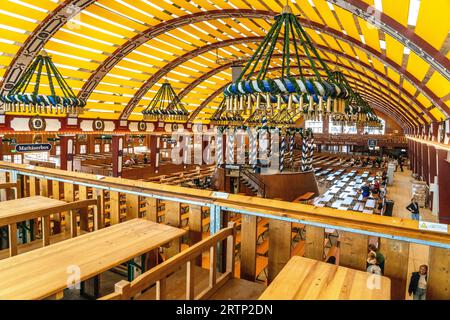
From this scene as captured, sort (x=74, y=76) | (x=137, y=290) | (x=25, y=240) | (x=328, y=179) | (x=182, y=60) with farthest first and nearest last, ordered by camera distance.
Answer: (x=328, y=179), (x=182, y=60), (x=74, y=76), (x=25, y=240), (x=137, y=290)

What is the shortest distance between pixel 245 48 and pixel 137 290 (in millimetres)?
16601

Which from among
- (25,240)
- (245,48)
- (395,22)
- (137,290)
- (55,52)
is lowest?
(25,240)

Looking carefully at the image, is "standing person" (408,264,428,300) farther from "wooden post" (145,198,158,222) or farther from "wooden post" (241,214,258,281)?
"wooden post" (145,198,158,222)

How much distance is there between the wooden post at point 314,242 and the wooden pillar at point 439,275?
56 centimetres

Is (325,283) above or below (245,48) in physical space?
below

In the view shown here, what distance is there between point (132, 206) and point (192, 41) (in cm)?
1351

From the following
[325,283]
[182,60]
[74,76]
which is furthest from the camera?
[182,60]

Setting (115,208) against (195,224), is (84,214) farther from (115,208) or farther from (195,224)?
(195,224)

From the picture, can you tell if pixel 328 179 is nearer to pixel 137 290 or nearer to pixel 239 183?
pixel 239 183

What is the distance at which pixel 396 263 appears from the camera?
1.70 m

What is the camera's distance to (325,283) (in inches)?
58.7

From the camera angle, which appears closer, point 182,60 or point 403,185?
point 182,60

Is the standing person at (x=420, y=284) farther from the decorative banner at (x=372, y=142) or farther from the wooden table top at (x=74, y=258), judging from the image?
the decorative banner at (x=372, y=142)
